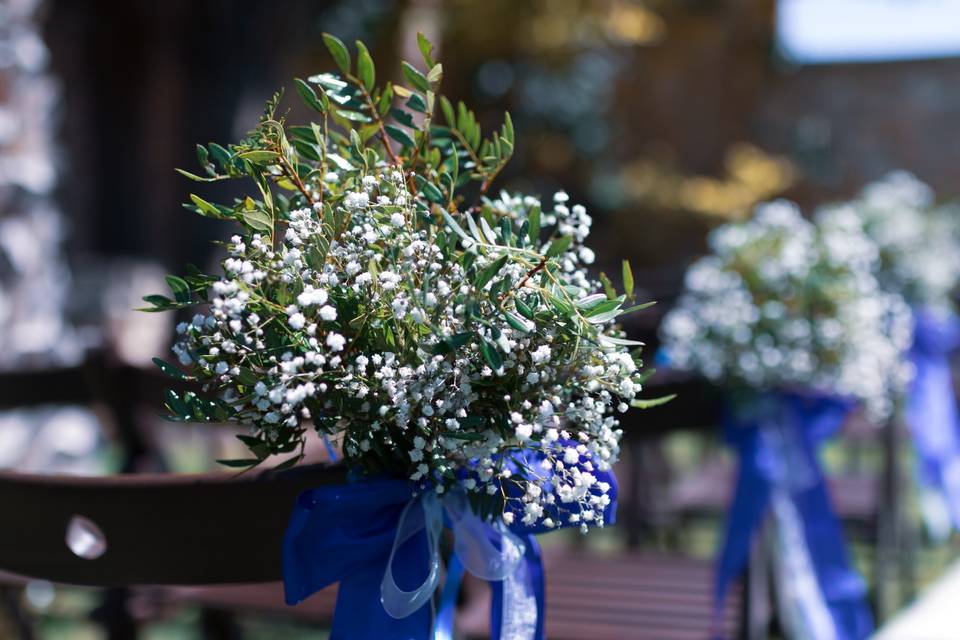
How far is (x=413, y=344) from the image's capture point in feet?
4.13

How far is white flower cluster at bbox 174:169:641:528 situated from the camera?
4.02 feet

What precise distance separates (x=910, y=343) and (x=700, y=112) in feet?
29.6

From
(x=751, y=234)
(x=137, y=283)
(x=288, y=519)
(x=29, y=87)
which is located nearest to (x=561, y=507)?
(x=288, y=519)

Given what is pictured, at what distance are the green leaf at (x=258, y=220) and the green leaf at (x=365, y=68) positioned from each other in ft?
0.82

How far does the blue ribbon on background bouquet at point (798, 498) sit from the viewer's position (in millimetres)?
2680

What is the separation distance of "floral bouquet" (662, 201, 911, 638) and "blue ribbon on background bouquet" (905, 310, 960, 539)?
96cm

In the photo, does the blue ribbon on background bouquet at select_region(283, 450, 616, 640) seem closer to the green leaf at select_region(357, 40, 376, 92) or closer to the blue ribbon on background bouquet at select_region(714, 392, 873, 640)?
the green leaf at select_region(357, 40, 376, 92)

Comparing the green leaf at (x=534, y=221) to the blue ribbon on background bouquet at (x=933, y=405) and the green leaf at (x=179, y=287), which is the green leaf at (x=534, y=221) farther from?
the blue ribbon on background bouquet at (x=933, y=405)

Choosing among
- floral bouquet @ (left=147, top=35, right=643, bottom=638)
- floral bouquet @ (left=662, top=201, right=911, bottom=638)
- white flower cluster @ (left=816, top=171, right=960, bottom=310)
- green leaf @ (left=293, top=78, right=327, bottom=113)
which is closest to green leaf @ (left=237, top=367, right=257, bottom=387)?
floral bouquet @ (left=147, top=35, right=643, bottom=638)

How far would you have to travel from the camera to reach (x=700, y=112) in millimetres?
12266

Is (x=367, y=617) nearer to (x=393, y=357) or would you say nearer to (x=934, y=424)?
(x=393, y=357)

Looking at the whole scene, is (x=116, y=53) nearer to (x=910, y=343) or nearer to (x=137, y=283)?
(x=137, y=283)

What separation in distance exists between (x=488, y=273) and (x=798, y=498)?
1855mm

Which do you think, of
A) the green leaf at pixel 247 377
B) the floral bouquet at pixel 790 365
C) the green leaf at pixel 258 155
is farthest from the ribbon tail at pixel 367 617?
the floral bouquet at pixel 790 365
